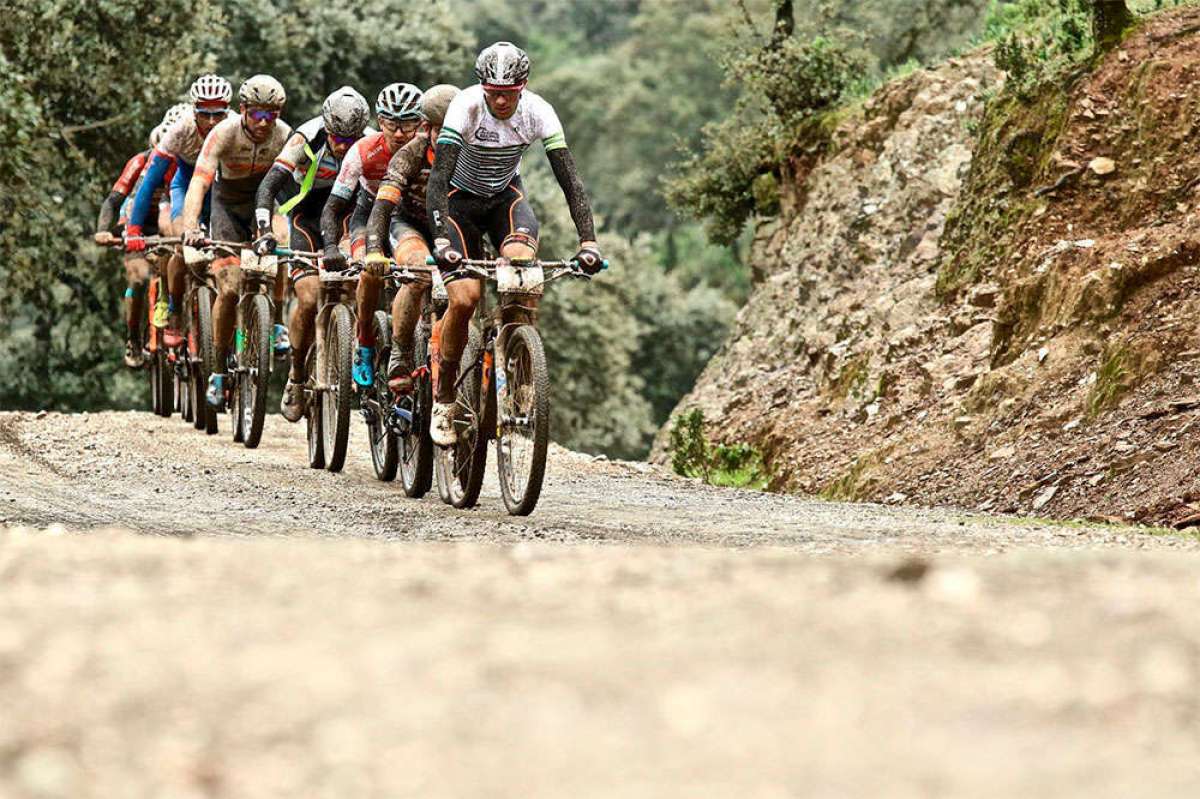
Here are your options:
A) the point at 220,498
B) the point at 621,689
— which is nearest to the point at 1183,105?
the point at 220,498

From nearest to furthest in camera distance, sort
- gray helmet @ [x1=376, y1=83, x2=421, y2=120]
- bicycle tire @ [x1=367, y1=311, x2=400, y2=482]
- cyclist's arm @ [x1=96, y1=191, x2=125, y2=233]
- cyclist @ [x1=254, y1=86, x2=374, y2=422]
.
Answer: gray helmet @ [x1=376, y1=83, x2=421, y2=120], bicycle tire @ [x1=367, y1=311, x2=400, y2=482], cyclist @ [x1=254, y1=86, x2=374, y2=422], cyclist's arm @ [x1=96, y1=191, x2=125, y2=233]

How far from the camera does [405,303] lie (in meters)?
12.5

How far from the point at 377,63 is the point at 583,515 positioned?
29.3 metres

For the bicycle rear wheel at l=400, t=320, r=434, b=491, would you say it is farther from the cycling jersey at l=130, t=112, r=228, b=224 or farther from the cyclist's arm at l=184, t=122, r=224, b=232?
the cycling jersey at l=130, t=112, r=228, b=224

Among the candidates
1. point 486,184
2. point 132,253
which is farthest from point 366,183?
point 132,253

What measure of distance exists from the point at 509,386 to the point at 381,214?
68.0 inches

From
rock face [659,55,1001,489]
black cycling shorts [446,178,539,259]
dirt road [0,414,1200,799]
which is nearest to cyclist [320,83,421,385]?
black cycling shorts [446,178,539,259]

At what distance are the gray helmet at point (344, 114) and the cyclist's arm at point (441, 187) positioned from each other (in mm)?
3504

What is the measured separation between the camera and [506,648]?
15.3ft

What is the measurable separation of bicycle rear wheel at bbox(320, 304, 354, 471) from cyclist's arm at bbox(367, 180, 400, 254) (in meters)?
1.69

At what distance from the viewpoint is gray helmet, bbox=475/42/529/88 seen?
11070 mm

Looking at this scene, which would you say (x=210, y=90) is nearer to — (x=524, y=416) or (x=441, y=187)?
(x=441, y=187)

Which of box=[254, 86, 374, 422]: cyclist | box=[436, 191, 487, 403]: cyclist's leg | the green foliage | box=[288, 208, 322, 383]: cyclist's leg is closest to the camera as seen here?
box=[436, 191, 487, 403]: cyclist's leg

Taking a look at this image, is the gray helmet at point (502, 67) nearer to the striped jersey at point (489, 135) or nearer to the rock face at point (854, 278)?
the striped jersey at point (489, 135)
